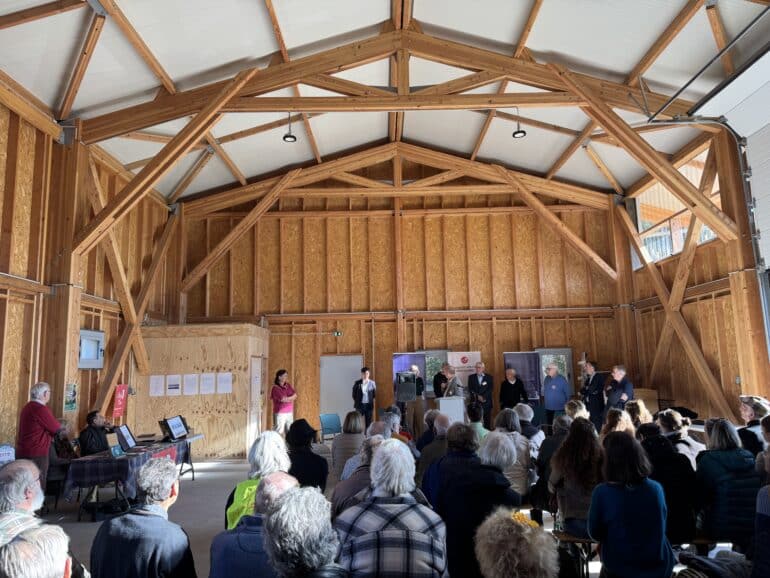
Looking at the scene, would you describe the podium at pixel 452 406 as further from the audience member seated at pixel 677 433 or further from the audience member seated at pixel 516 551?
the audience member seated at pixel 516 551

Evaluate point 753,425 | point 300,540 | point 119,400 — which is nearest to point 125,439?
point 119,400

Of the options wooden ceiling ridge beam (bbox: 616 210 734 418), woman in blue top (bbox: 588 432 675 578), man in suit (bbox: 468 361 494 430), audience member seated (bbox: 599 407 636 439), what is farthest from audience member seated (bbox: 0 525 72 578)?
man in suit (bbox: 468 361 494 430)

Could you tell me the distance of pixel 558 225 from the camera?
13.1 metres

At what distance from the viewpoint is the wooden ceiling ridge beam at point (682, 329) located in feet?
30.7

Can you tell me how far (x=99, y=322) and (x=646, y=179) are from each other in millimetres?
11053

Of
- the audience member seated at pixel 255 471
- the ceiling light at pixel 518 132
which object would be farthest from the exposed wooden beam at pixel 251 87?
the audience member seated at pixel 255 471

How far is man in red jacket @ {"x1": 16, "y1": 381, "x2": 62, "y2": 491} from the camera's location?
6.25 m

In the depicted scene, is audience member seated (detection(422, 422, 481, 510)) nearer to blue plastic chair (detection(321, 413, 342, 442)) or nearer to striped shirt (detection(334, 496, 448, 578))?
Result: striped shirt (detection(334, 496, 448, 578))

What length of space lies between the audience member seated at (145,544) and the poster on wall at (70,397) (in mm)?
6034

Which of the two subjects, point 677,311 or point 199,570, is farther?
point 677,311

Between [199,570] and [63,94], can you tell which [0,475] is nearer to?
[199,570]

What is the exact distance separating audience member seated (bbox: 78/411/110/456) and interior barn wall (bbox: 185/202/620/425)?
615cm

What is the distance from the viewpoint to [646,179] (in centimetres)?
1198

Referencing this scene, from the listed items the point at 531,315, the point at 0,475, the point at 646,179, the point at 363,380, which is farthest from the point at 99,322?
the point at 646,179
